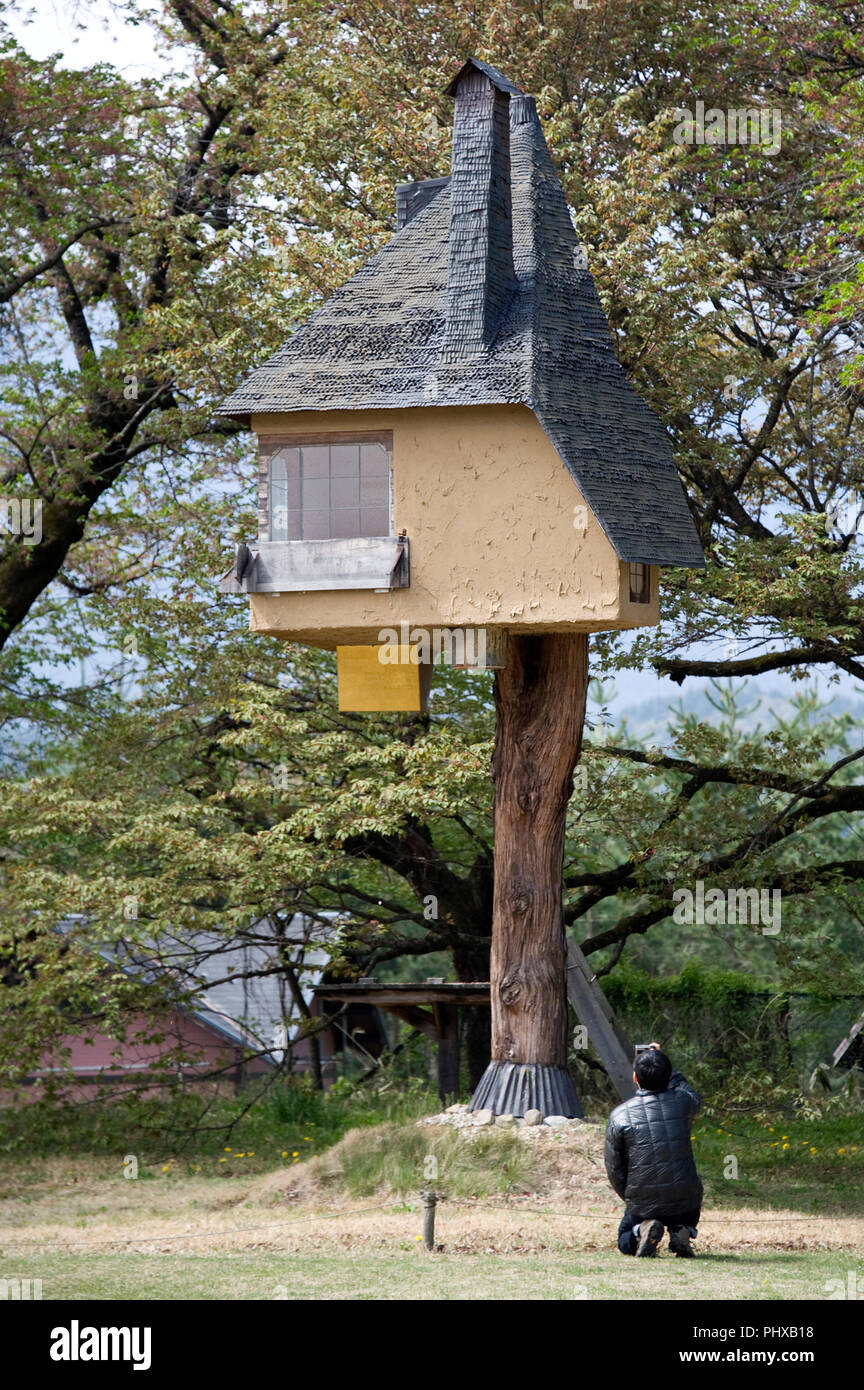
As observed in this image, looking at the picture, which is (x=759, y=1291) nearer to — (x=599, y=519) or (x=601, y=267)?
(x=599, y=519)

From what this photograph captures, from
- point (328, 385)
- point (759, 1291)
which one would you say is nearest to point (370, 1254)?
point (759, 1291)

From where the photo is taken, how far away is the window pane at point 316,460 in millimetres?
12422

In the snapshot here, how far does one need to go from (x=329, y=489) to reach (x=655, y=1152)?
18.8 feet

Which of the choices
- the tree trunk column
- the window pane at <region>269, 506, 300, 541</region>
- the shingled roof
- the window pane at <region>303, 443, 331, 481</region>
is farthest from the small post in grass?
→ the window pane at <region>303, 443, 331, 481</region>

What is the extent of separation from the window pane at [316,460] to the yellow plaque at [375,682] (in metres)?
1.52

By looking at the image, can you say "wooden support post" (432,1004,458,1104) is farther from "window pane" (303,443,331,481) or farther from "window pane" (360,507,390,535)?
"window pane" (303,443,331,481)

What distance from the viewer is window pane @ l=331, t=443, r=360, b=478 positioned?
12391 mm

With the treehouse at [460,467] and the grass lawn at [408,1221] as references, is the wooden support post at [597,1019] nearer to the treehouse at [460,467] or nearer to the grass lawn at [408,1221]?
the grass lawn at [408,1221]

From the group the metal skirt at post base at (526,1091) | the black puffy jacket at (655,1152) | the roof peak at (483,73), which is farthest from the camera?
the metal skirt at post base at (526,1091)

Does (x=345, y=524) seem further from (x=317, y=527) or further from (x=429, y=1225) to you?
(x=429, y=1225)

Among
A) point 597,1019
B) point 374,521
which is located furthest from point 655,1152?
point 597,1019

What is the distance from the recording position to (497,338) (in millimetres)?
12719

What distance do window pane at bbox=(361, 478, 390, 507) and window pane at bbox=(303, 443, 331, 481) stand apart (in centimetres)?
36

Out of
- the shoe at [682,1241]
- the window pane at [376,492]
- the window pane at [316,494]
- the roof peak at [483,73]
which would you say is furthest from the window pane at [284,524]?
the shoe at [682,1241]
